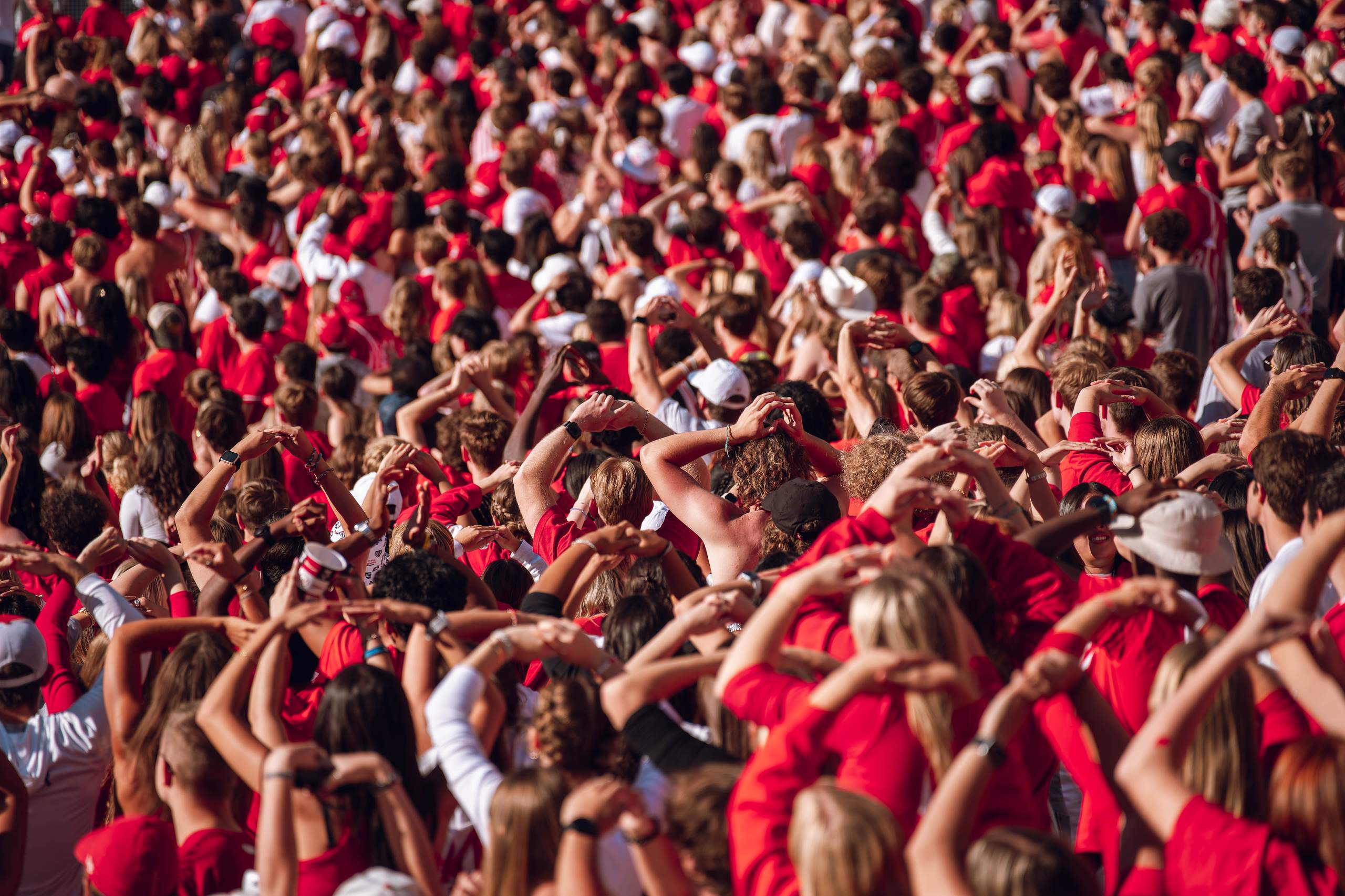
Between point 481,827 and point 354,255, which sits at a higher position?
point 481,827

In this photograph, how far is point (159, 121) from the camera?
13508 millimetres

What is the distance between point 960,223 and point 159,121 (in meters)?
8.41

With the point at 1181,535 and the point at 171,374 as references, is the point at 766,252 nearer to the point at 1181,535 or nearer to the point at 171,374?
the point at 171,374

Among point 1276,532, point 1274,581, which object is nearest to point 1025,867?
point 1274,581

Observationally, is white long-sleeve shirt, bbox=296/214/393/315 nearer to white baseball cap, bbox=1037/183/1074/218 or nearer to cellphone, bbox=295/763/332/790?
white baseball cap, bbox=1037/183/1074/218

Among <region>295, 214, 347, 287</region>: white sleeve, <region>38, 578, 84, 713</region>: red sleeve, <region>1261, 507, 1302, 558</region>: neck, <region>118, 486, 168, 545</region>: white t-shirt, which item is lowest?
<region>118, 486, 168, 545</region>: white t-shirt

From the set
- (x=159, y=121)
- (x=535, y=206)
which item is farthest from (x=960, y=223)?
(x=159, y=121)

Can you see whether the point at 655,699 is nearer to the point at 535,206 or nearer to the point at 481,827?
the point at 481,827

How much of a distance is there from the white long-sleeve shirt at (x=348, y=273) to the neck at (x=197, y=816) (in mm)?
6261

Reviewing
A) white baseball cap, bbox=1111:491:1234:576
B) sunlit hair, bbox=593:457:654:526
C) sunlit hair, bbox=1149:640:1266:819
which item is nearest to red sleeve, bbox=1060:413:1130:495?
white baseball cap, bbox=1111:491:1234:576

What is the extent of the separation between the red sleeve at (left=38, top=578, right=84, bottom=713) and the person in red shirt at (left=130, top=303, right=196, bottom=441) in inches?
144

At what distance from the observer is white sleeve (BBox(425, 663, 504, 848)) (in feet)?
9.95

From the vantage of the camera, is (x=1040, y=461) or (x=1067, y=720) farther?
(x=1040, y=461)

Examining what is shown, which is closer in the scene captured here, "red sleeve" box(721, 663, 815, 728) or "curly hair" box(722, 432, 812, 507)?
"red sleeve" box(721, 663, 815, 728)
